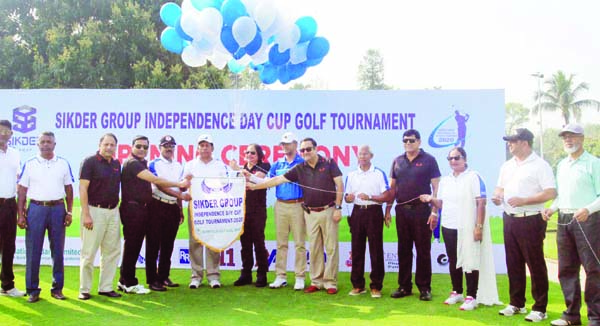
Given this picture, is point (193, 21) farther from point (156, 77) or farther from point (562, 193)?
point (156, 77)

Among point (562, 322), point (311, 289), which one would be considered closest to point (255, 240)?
point (311, 289)

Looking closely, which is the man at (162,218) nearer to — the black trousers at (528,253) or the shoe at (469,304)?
the shoe at (469,304)

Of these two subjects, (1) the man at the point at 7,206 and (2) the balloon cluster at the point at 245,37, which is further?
(2) the balloon cluster at the point at 245,37

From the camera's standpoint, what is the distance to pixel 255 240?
5.98 meters

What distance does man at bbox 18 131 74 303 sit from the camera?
5.07 m

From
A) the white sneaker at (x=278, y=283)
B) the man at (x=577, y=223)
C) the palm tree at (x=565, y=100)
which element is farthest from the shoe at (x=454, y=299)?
the palm tree at (x=565, y=100)

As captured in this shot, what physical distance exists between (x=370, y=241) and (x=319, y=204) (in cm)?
67

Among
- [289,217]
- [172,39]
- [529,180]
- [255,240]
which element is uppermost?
[172,39]

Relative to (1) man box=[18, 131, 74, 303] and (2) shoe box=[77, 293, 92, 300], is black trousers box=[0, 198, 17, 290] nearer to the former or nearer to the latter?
(1) man box=[18, 131, 74, 303]

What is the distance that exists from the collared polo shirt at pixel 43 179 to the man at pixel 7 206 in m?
0.21

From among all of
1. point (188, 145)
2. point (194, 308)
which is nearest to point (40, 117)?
point (188, 145)

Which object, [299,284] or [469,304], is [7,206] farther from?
[469,304]

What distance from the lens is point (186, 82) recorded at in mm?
13023

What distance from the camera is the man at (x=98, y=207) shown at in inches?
200
